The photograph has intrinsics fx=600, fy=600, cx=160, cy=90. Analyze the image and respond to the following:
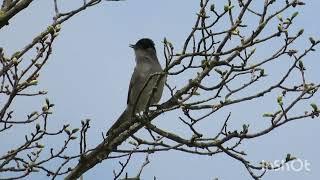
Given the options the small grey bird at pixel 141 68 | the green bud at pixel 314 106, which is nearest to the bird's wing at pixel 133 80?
the small grey bird at pixel 141 68

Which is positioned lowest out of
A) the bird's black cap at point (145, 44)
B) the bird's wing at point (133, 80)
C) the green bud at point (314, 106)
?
the green bud at point (314, 106)

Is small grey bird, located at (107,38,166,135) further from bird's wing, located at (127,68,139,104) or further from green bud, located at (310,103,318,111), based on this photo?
green bud, located at (310,103,318,111)

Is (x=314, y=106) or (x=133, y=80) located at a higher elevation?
(x=133, y=80)

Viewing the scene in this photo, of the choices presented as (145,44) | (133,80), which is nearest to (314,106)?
(133,80)

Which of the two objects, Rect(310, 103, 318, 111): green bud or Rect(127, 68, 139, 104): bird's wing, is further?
Rect(127, 68, 139, 104): bird's wing

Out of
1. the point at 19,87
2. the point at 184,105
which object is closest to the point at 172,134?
the point at 184,105

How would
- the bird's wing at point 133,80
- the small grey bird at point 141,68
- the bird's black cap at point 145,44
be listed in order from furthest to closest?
the bird's black cap at point 145,44 < the bird's wing at point 133,80 < the small grey bird at point 141,68

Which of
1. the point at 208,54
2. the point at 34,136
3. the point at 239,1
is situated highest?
the point at 239,1

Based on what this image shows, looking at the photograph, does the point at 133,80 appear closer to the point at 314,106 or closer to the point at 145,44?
the point at 145,44

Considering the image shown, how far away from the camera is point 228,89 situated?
22.7ft

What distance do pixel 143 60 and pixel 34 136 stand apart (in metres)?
4.66

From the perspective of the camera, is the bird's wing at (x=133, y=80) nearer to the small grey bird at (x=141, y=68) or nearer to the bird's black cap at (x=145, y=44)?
the small grey bird at (x=141, y=68)

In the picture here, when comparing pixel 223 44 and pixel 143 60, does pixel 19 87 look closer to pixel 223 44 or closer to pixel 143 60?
pixel 223 44

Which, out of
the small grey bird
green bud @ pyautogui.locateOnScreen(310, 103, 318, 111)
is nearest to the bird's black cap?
the small grey bird
